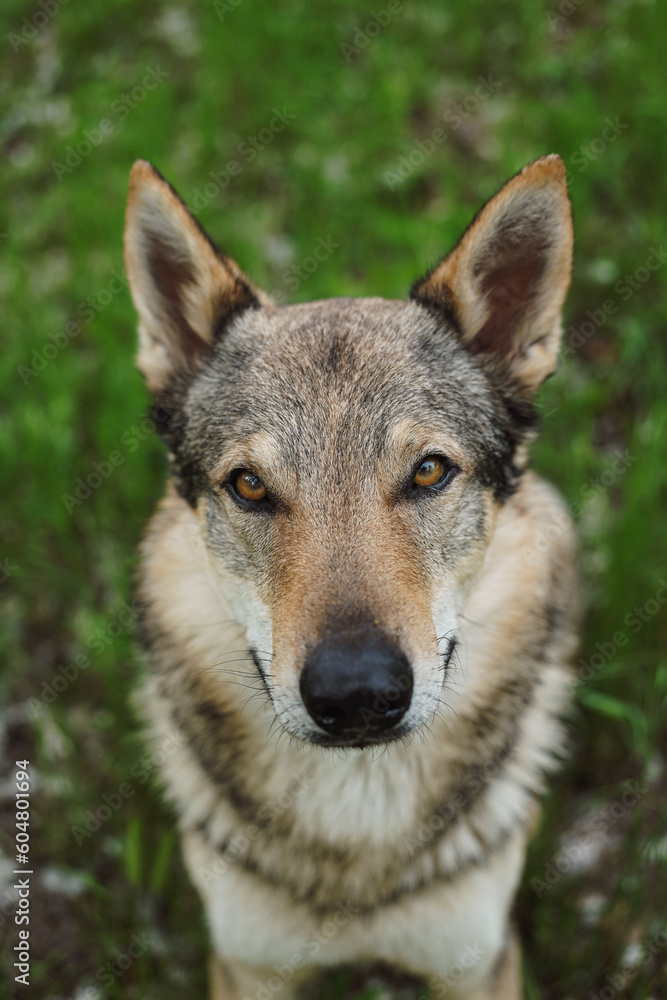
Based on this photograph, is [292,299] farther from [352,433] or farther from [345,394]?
[352,433]

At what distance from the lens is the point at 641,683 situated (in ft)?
13.0

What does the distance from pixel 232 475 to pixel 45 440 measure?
90.4 inches

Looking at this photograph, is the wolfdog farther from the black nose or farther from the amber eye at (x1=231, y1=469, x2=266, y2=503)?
the black nose

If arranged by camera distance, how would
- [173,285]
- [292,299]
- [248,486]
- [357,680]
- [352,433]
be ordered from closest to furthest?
[357,680] < [352,433] < [248,486] < [173,285] < [292,299]

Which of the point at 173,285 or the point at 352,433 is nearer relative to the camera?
the point at 352,433

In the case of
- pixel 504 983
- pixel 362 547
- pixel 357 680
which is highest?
pixel 362 547

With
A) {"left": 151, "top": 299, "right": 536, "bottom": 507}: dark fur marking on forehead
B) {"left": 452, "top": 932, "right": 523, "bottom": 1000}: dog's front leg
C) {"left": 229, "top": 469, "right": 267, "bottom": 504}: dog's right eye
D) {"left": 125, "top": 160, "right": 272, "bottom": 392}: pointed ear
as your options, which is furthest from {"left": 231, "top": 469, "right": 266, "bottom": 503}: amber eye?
{"left": 452, "top": 932, "right": 523, "bottom": 1000}: dog's front leg

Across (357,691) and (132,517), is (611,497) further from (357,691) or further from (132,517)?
(357,691)

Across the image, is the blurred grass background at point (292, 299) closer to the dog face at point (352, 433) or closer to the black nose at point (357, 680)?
the dog face at point (352, 433)

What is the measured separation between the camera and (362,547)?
236 cm

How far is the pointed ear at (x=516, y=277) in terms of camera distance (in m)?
2.60

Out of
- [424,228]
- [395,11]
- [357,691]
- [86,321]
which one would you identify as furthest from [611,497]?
[395,11]

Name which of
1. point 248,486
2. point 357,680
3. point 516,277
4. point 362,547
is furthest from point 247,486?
point 516,277

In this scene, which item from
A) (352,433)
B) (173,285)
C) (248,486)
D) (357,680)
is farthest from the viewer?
(173,285)
